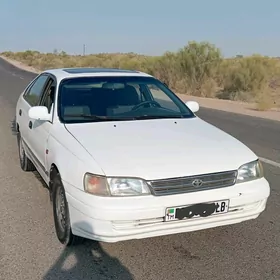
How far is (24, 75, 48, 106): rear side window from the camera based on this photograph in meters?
5.38

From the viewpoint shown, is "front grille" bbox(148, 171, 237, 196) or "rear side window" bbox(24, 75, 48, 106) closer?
"front grille" bbox(148, 171, 237, 196)

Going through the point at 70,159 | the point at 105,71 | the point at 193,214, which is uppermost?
the point at 105,71

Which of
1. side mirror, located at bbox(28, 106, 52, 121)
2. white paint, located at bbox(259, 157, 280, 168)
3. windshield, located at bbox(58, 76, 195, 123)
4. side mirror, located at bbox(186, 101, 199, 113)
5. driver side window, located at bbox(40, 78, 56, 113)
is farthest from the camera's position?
white paint, located at bbox(259, 157, 280, 168)

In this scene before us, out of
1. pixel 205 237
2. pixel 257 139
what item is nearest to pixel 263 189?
pixel 205 237

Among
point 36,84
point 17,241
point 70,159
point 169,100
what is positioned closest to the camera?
point 70,159

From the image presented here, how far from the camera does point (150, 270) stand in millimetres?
3240


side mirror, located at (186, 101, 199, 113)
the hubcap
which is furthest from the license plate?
side mirror, located at (186, 101, 199, 113)

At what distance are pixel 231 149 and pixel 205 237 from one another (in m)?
0.87

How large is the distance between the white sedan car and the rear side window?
88cm

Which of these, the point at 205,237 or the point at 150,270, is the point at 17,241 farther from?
the point at 205,237

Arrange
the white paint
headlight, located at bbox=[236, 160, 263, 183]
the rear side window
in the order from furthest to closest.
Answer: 1. the white paint
2. the rear side window
3. headlight, located at bbox=[236, 160, 263, 183]

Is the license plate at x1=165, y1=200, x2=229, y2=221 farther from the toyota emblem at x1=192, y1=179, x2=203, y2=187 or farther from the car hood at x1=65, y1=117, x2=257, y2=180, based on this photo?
the car hood at x1=65, y1=117, x2=257, y2=180

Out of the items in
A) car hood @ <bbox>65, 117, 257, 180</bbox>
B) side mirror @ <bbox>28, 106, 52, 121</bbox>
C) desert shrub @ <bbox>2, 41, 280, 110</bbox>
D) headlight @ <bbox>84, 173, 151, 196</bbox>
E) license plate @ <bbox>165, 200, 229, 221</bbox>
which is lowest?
desert shrub @ <bbox>2, 41, 280, 110</bbox>

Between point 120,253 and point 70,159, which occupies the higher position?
point 70,159
